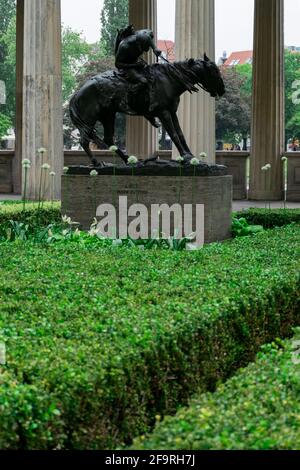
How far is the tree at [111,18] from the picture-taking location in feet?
308

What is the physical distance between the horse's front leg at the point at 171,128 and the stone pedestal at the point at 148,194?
2.57 ft

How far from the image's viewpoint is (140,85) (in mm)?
19141

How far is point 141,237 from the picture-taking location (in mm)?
18375

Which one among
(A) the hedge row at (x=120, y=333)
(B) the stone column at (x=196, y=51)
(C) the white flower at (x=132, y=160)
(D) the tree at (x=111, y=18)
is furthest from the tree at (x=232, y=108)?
(A) the hedge row at (x=120, y=333)

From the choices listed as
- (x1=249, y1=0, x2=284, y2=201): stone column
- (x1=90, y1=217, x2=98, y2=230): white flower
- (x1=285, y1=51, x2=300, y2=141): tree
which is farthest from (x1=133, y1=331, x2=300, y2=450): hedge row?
(x1=285, y1=51, x2=300, y2=141): tree

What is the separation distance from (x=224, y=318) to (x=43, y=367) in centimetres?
250

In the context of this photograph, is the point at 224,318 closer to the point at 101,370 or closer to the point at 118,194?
the point at 101,370

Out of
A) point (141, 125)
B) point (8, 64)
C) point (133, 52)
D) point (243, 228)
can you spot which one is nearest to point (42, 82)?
point (133, 52)

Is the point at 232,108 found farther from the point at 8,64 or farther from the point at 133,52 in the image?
the point at 133,52

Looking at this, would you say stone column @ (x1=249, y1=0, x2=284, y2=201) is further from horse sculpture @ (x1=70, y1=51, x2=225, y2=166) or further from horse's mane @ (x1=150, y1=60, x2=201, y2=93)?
horse's mane @ (x1=150, y1=60, x2=201, y2=93)

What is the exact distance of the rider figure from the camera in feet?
62.7

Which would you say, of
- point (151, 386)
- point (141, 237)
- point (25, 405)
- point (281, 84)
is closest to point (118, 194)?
point (141, 237)

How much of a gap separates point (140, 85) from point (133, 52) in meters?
0.64

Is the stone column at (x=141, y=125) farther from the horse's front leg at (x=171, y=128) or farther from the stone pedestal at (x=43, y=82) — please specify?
the horse's front leg at (x=171, y=128)
